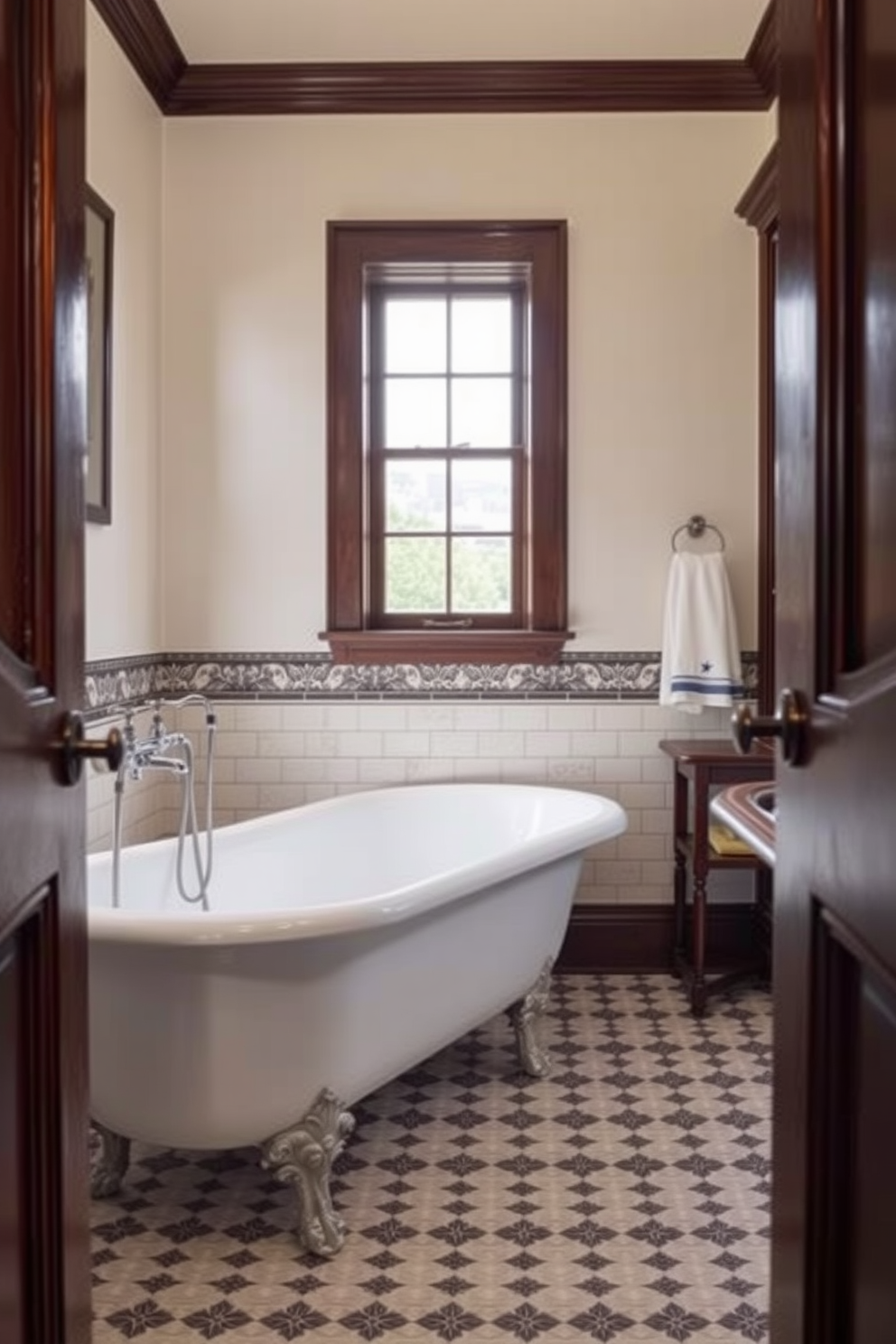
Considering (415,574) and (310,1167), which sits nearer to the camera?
(310,1167)

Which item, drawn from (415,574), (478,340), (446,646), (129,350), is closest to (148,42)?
(129,350)

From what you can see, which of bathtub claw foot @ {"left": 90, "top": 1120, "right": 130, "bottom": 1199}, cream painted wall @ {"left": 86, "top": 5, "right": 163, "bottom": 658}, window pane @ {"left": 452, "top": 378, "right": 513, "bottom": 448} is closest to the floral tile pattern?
bathtub claw foot @ {"left": 90, "top": 1120, "right": 130, "bottom": 1199}

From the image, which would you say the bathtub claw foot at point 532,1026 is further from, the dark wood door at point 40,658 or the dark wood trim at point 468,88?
the dark wood trim at point 468,88

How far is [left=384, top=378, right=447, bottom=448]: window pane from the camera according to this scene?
4035 mm

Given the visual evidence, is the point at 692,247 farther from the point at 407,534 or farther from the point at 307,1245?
the point at 307,1245

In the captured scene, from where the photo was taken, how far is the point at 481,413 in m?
4.04

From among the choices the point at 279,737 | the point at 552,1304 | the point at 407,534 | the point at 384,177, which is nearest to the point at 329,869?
the point at 279,737

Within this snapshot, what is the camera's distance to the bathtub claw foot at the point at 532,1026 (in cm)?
311

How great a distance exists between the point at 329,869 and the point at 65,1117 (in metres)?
2.34

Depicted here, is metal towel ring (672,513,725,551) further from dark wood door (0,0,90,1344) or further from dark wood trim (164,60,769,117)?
dark wood door (0,0,90,1344)

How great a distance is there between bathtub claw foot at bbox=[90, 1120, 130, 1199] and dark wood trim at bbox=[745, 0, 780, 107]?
328 centimetres

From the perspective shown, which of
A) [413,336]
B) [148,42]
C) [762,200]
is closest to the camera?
[148,42]

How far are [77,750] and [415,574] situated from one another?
118 inches

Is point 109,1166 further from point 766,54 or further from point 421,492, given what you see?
point 766,54
